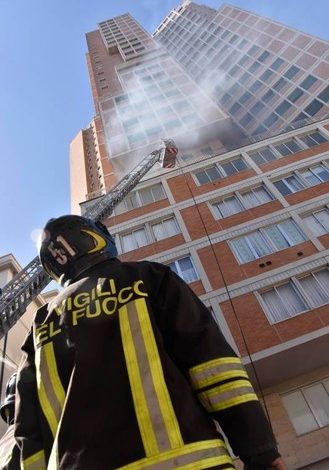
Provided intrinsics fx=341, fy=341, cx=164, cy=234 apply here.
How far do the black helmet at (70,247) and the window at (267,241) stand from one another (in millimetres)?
12519

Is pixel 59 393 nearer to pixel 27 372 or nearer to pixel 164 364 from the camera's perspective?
pixel 27 372

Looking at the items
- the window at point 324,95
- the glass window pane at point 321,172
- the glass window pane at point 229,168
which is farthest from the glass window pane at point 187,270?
the window at point 324,95

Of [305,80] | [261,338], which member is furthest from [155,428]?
[305,80]

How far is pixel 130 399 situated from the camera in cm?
158

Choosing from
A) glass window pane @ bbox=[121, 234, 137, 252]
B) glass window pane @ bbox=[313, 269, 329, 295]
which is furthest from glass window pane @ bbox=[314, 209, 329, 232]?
glass window pane @ bbox=[121, 234, 137, 252]

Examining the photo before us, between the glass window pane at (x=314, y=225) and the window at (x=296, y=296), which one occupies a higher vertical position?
the glass window pane at (x=314, y=225)

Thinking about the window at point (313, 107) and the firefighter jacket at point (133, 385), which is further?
the window at point (313, 107)

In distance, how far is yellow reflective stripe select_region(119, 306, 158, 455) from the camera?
1445 millimetres

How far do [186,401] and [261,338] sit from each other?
1119 centimetres

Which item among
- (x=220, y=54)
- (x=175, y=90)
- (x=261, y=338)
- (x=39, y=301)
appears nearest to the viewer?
(x=261, y=338)

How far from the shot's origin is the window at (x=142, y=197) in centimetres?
1873

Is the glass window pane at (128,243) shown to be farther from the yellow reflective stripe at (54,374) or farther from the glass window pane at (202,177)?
the yellow reflective stripe at (54,374)

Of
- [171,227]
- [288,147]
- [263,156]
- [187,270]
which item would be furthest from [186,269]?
[288,147]

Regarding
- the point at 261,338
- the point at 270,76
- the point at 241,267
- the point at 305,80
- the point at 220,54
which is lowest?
the point at 261,338
